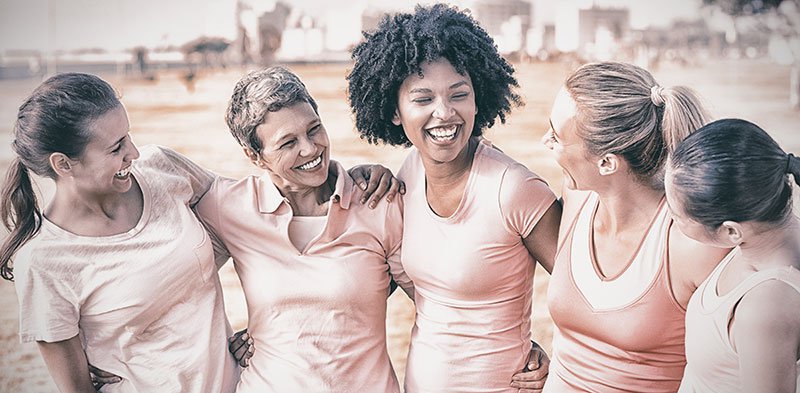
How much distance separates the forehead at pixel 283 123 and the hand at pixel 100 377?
82cm

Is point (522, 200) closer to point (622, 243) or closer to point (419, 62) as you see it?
point (622, 243)

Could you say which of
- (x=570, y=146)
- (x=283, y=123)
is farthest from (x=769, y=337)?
(x=283, y=123)

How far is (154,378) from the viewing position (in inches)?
90.9

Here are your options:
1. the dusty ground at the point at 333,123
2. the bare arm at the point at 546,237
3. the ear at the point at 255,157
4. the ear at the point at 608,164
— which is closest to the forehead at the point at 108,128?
the ear at the point at 255,157

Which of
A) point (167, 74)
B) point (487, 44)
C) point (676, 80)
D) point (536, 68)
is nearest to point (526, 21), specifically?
point (536, 68)

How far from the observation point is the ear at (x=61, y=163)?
2.11 m

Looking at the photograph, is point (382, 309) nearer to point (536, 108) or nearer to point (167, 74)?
point (536, 108)

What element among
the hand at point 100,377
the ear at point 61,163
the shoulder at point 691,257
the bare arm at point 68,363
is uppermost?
the ear at point 61,163

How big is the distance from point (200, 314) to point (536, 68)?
23.0 metres

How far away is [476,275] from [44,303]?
3.88 feet

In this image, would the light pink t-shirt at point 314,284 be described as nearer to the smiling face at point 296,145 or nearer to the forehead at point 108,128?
the smiling face at point 296,145

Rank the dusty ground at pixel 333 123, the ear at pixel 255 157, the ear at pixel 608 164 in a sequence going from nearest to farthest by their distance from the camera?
the ear at pixel 608 164 < the ear at pixel 255 157 < the dusty ground at pixel 333 123

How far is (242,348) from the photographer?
97.3 inches

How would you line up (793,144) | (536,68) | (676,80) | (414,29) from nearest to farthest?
(414,29), (793,144), (676,80), (536,68)
